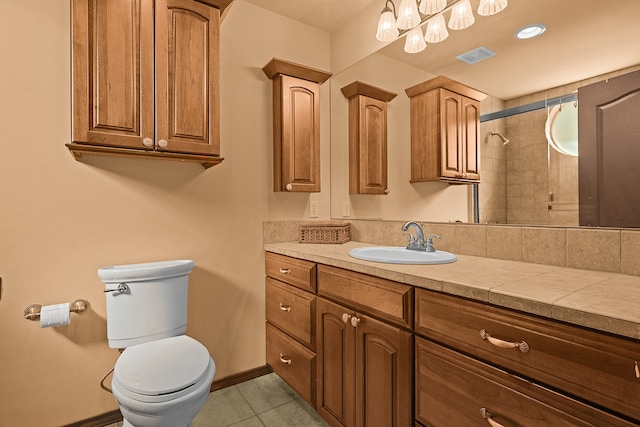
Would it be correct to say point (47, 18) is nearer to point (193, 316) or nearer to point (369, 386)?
point (193, 316)

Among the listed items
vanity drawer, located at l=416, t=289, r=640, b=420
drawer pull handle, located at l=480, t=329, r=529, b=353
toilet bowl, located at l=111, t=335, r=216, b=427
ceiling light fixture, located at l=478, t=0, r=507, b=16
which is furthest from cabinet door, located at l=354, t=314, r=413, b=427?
ceiling light fixture, located at l=478, t=0, r=507, b=16

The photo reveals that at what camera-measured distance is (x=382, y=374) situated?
1.23 metres

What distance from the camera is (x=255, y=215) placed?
212cm

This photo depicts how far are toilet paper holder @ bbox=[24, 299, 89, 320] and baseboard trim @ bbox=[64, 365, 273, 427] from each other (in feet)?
1.89

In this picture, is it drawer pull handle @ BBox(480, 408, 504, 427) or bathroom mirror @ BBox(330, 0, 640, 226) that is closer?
drawer pull handle @ BBox(480, 408, 504, 427)

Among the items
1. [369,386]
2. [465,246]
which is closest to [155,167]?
[369,386]

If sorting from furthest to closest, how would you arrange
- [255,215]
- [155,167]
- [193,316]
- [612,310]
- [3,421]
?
[255,215] → [193,316] → [155,167] → [3,421] → [612,310]

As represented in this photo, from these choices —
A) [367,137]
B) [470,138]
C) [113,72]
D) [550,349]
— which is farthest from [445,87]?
[113,72]

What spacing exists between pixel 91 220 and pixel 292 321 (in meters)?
1.15

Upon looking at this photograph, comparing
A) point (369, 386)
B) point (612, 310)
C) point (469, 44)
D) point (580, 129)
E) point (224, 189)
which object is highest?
point (469, 44)

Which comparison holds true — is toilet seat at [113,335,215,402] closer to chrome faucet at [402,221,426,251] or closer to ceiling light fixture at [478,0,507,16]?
chrome faucet at [402,221,426,251]

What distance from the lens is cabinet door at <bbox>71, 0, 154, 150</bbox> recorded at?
139 centimetres

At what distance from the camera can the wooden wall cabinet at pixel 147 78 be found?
4.62 ft

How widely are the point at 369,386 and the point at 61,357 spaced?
1.46 metres
